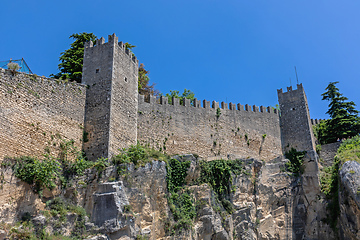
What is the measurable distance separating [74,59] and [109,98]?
697 cm

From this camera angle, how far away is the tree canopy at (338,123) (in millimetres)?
30359

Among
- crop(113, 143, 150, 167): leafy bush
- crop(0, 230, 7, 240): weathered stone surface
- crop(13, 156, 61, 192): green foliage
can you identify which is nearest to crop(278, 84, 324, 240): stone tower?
crop(113, 143, 150, 167): leafy bush

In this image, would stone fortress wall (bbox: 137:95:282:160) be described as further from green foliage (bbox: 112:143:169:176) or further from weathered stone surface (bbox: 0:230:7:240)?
weathered stone surface (bbox: 0:230:7:240)

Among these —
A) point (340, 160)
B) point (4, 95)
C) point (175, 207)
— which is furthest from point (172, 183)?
point (340, 160)

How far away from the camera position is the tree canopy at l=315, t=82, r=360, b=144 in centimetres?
3036

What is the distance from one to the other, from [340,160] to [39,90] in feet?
57.3

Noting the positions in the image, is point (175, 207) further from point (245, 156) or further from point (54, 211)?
point (245, 156)

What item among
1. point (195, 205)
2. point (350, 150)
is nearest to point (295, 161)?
point (350, 150)

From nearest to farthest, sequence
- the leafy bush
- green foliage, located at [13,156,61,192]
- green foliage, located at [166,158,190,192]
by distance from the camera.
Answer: green foliage, located at [13,156,61,192] → the leafy bush → green foliage, located at [166,158,190,192]

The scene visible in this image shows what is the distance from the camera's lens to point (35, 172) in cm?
1638

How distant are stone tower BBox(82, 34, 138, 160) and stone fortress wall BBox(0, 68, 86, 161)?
0.55 metres

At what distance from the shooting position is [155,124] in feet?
78.3

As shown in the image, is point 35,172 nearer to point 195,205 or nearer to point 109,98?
point 109,98

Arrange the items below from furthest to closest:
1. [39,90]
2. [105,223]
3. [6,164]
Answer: [39,90] → [105,223] → [6,164]
